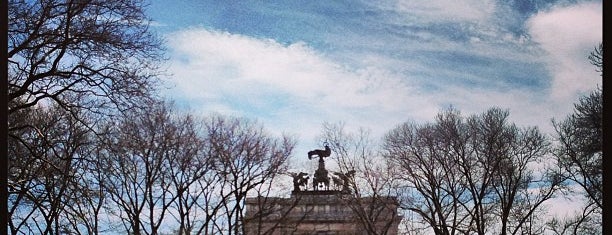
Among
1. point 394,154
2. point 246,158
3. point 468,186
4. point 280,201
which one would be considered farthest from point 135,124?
point 468,186

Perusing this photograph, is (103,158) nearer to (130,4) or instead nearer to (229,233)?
(229,233)

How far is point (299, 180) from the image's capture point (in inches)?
773

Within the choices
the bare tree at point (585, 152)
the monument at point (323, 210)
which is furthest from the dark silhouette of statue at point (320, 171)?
the bare tree at point (585, 152)

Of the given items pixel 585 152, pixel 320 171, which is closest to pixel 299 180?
pixel 320 171

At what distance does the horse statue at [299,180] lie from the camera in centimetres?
1923

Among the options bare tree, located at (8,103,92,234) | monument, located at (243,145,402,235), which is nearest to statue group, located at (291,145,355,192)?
monument, located at (243,145,402,235)

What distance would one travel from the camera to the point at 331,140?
787 inches

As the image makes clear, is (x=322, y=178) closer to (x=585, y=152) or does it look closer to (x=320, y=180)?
(x=320, y=180)

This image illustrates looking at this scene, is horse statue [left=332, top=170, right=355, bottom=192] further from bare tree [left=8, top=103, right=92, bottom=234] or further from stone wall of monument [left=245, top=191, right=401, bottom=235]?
bare tree [left=8, top=103, right=92, bottom=234]

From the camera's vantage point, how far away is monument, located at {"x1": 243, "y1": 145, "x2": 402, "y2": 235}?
18.7 meters

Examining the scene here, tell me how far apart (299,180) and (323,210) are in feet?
5.17

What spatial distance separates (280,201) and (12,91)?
9.57 m

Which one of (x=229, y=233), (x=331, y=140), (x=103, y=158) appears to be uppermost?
(x=331, y=140)

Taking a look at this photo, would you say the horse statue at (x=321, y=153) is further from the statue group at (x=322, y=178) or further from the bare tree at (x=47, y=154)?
the bare tree at (x=47, y=154)
